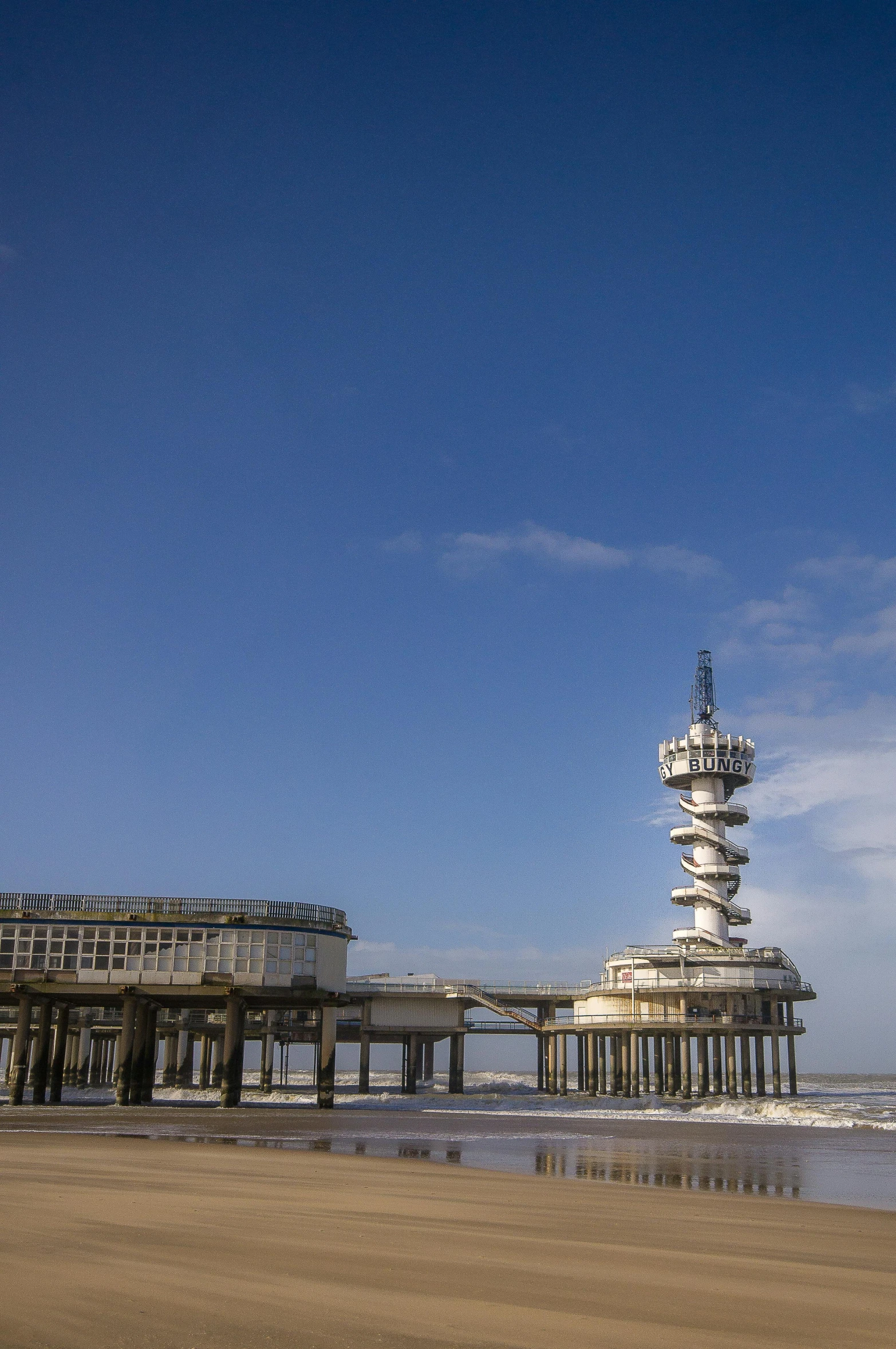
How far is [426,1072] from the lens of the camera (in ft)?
248

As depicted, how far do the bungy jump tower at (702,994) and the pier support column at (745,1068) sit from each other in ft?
0.20

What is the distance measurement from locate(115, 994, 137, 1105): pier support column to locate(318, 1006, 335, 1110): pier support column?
6992 millimetres

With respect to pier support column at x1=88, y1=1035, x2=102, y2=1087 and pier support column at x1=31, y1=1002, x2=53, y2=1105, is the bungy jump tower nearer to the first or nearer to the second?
pier support column at x1=31, y1=1002, x2=53, y2=1105

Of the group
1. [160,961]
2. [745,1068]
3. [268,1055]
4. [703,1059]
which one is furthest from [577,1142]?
[268,1055]

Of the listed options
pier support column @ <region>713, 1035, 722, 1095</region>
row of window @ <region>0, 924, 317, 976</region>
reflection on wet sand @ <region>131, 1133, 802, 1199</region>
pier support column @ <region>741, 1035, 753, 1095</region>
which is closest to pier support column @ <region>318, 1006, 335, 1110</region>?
row of window @ <region>0, 924, 317, 976</region>

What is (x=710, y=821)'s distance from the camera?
6322cm

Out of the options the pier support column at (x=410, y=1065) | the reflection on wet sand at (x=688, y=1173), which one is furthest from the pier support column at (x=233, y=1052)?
the reflection on wet sand at (x=688, y=1173)

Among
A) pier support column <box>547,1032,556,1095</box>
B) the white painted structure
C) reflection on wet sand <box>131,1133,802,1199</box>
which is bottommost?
pier support column <box>547,1032,556,1095</box>

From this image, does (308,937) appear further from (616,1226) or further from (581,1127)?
(616,1226)

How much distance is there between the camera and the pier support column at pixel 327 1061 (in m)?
41.5

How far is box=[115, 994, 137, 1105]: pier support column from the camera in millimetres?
41000

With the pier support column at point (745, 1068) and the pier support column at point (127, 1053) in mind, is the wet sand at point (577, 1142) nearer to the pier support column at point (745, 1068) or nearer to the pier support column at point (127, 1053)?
the pier support column at point (127, 1053)

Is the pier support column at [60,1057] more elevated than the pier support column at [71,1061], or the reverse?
the pier support column at [60,1057]

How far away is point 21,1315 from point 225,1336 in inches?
50.0
